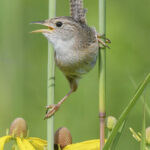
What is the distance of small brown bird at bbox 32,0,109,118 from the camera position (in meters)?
2.21

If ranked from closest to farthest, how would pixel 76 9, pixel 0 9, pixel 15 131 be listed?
1. pixel 15 131
2. pixel 76 9
3. pixel 0 9

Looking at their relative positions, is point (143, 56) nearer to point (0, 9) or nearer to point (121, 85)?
point (121, 85)

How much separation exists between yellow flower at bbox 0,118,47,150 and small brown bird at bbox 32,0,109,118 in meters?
0.27

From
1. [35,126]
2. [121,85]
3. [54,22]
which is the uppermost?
[54,22]

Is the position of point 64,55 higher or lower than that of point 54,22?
lower

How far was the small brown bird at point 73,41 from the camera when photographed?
2210 mm

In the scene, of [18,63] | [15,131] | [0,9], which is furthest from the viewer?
[18,63]

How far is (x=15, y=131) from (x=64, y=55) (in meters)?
0.48

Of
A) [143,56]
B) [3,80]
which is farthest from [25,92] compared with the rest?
[143,56]

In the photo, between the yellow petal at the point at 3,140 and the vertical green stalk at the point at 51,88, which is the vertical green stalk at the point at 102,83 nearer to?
the vertical green stalk at the point at 51,88

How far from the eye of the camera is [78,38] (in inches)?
91.0

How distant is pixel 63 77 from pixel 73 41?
1.81m

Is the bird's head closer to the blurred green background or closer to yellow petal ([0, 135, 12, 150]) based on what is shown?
yellow petal ([0, 135, 12, 150])

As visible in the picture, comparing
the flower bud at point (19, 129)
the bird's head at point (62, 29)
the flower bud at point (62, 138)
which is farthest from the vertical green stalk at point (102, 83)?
the bird's head at point (62, 29)
